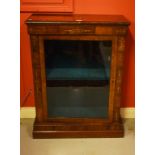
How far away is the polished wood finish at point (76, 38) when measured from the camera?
67.1 inches

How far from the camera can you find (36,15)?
6.36 ft

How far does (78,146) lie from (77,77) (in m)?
0.49

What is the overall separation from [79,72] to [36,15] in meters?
0.52

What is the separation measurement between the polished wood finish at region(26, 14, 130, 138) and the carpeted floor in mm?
44

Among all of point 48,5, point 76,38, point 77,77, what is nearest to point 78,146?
point 77,77

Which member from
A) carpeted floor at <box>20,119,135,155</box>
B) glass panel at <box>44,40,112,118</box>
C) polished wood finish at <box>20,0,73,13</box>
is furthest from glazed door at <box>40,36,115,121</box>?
polished wood finish at <box>20,0,73,13</box>

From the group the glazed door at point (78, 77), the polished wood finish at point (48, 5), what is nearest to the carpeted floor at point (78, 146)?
the glazed door at point (78, 77)

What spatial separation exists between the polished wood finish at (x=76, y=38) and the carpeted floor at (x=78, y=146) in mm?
44

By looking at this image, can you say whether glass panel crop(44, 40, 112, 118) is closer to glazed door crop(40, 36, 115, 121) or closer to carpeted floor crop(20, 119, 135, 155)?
glazed door crop(40, 36, 115, 121)

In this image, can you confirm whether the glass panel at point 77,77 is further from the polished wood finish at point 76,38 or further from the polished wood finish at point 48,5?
the polished wood finish at point 48,5

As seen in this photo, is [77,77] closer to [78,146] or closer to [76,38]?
[76,38]

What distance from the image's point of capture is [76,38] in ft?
5.76
